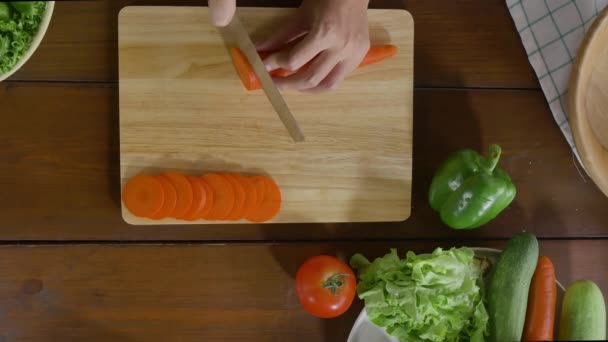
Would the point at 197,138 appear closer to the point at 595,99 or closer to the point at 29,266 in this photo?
the point at 29,266

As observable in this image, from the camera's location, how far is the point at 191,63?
125cm

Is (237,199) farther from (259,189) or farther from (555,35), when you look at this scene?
(555,35)

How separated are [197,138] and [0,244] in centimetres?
44

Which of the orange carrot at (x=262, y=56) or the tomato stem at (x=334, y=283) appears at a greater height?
the orange carrot at (x=262, y=56)

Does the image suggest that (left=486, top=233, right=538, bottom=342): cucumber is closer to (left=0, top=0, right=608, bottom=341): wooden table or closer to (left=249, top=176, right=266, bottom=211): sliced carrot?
(left=0, top=0, right=608, bottom=341): wooden table

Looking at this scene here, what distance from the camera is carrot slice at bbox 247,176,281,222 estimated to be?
1.24 metres

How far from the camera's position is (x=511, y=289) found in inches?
48.3

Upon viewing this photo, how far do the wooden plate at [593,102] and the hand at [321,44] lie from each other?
15.7 inches

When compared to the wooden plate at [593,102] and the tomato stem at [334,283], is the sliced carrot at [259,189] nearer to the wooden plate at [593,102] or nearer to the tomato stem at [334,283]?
the tomato stem at [334,283]

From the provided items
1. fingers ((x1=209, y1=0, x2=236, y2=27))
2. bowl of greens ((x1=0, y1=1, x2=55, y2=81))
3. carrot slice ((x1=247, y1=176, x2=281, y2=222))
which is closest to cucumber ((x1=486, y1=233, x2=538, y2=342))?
carrot slice ((x1=247, y1=176, x2=281, y2=222))

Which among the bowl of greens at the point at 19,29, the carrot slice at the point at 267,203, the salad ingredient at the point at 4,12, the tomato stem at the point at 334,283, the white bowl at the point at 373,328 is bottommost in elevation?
the white bowl at the point at 373,328

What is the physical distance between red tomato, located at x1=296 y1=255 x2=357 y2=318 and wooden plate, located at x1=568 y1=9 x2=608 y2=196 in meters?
0.50

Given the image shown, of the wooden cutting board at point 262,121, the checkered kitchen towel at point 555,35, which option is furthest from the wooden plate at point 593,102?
the wooden cutting board at point 262,121

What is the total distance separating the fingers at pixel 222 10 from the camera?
105 centimetres
